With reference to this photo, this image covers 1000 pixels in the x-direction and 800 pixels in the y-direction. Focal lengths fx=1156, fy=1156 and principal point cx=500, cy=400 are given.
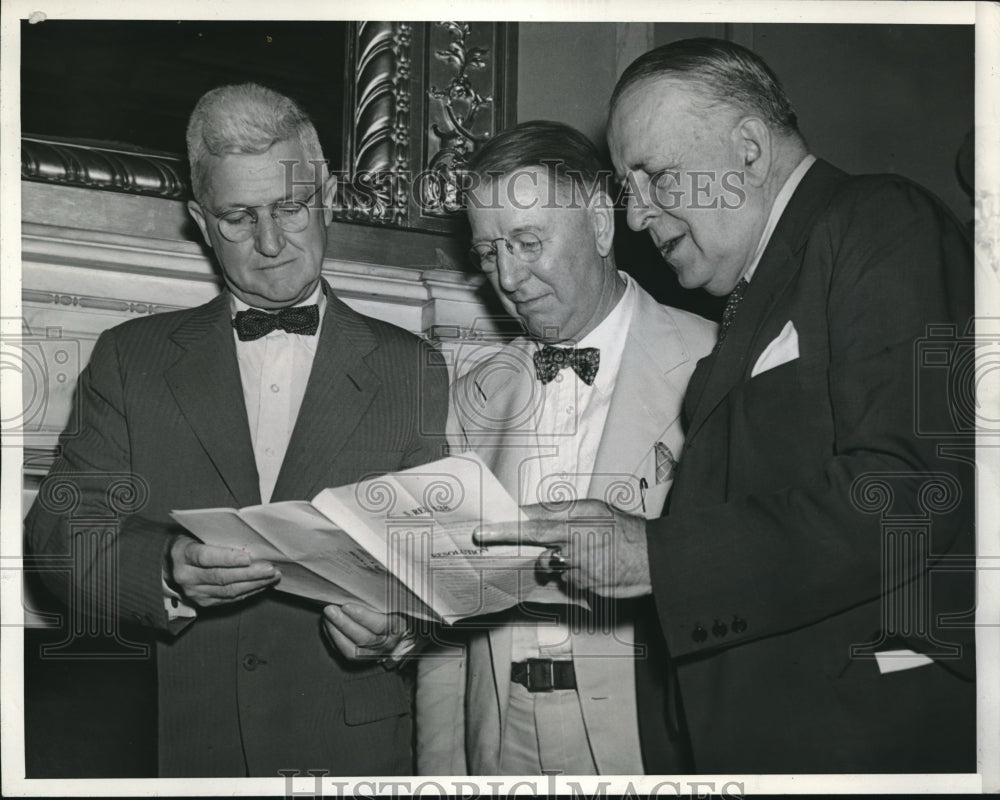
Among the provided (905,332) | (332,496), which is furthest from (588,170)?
(332,496)

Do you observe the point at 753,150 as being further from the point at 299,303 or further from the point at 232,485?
the point at 232,485

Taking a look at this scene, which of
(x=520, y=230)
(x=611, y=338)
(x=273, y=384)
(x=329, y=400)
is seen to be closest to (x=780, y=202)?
(x=611, y=338)

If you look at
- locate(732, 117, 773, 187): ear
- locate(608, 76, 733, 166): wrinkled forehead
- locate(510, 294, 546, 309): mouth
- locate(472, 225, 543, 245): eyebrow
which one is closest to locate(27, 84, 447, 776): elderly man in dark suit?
locate(510, 294, 546, 309): mouth

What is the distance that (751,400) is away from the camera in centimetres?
242

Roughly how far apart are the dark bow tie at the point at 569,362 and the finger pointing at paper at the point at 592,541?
1.20 feet

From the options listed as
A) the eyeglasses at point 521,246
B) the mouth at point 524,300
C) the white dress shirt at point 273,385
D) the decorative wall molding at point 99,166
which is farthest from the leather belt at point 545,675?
the decorative wall molding at point 99,166

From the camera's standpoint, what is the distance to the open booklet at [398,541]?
7.57 ft

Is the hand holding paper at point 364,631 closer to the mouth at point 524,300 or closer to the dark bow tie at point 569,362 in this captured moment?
the dark bow tie at point 569,362

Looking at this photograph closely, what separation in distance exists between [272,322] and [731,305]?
3.50 feet

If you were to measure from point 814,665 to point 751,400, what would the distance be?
57 centimetres

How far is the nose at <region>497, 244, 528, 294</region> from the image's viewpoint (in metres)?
2.67

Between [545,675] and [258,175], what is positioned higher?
[258,175]

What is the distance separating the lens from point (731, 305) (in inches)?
103

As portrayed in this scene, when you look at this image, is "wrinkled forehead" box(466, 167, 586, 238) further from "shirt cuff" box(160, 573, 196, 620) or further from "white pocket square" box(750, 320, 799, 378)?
"shirt cuff" box(160, 573, 196, 620)
